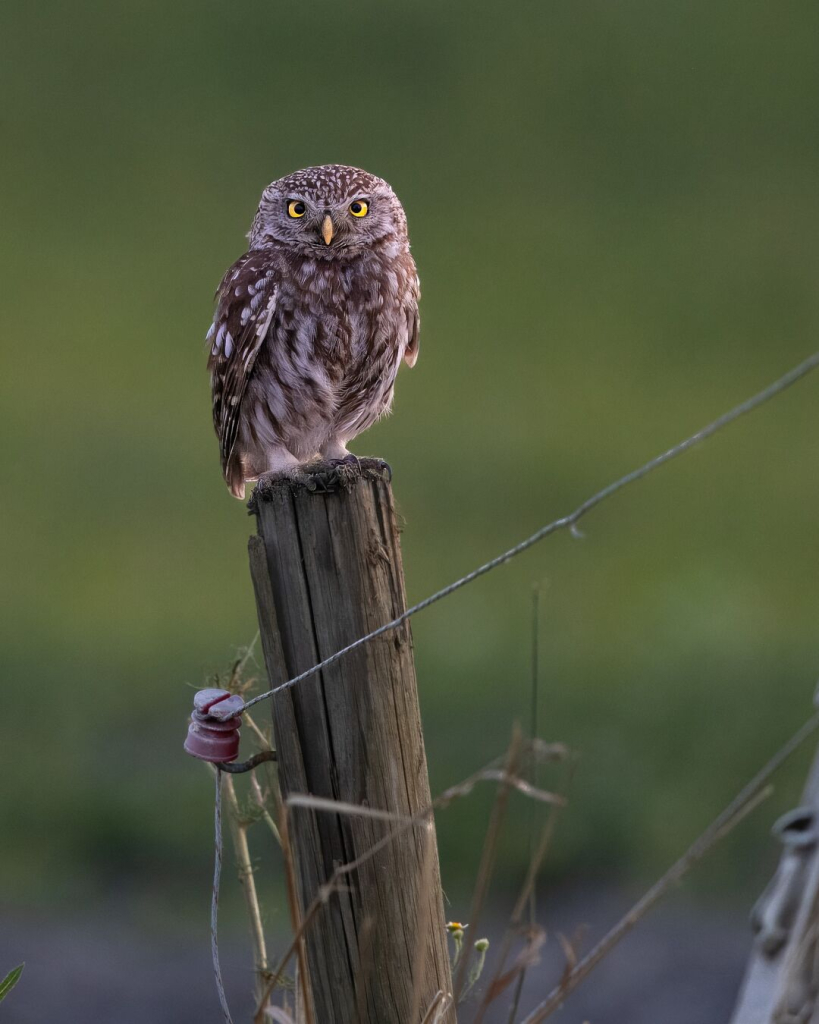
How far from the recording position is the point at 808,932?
1.77 meters

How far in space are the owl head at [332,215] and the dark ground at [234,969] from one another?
10.3ft

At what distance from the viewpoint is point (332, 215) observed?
3.47 metres

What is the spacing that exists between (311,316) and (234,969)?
11.8ft

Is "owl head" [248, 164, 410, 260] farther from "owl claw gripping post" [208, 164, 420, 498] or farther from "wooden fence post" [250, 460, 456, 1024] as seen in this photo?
"wooden fence post" [250, 460, 456, 1024]

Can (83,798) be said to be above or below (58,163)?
below

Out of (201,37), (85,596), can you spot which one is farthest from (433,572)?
(201,37)

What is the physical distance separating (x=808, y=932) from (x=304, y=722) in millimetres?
862

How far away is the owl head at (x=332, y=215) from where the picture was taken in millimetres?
3484

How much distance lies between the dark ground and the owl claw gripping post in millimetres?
2789

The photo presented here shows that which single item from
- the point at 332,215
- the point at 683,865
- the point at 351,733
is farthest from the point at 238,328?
the point at 683,865

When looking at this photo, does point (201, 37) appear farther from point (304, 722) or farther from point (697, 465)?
point (304, 722)

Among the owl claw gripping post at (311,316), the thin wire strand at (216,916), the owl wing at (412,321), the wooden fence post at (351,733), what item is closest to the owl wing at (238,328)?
the owl claw gripping post at (311,316)

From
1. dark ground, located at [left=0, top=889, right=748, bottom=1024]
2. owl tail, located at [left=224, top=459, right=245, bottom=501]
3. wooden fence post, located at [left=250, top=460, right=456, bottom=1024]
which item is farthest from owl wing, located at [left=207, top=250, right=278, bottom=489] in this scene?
dark ground, located at [left=0, top=889, right=748, bottom=1024]

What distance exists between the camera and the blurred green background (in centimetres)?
778
